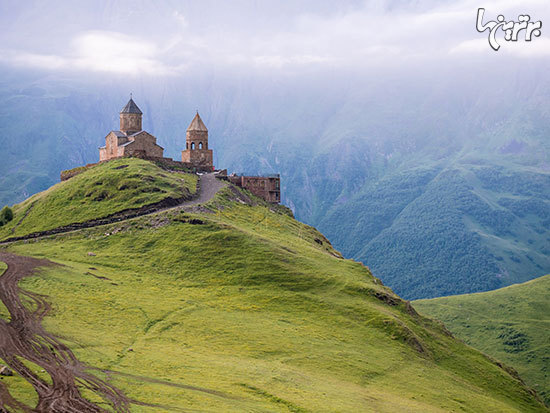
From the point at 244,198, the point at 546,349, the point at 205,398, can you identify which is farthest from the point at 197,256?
the point at 546,349

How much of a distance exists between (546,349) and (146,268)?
124044 mm

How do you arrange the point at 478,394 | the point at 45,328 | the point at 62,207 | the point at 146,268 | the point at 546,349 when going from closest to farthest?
1. the point at 45,328
2. the point at 478,394
3. the point at 146,268
4. the point at 62,207
5. the point at 546,349

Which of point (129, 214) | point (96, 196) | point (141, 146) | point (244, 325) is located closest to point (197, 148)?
point (141, 146)

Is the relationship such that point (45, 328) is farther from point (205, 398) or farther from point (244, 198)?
point (244, 198)

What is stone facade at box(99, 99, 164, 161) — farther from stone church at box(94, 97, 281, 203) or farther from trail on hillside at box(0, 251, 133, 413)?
trail on hillside at box(0, 251, 133, 413)

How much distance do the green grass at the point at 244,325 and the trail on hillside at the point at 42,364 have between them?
62.2 inches

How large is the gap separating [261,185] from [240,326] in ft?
241

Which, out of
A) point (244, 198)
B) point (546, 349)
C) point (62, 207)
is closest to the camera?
point (62, 207)

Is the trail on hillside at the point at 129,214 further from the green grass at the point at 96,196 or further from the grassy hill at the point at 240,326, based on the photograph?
the grassy hill at the point at 240,326

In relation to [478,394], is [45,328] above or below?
above

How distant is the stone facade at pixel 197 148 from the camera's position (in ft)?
485

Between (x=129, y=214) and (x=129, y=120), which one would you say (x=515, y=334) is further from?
(x=129, y=214)

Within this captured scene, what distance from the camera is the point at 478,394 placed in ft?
272

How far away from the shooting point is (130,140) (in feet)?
455
